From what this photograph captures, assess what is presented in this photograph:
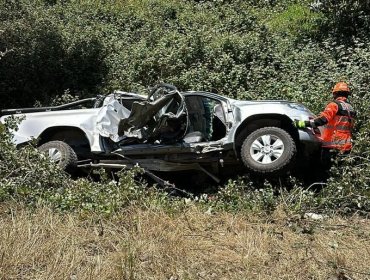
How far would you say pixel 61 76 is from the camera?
548 inches

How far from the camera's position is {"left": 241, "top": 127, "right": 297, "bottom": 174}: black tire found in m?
7.16

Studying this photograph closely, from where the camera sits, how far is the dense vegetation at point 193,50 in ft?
38.6

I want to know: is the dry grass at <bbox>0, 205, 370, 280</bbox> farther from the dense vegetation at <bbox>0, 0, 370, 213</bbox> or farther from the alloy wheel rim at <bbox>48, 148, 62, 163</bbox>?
the alloy wheel rim at <bbox>48, 148, 62, 163</bbox>

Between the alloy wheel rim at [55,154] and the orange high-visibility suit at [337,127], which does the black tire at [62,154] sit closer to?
the alloy wheel rim at [55,154]

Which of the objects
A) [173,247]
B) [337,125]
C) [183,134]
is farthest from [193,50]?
[173,247]

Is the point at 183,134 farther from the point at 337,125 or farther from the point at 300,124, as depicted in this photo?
the point at 337,125

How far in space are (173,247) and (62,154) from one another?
373 centimetres

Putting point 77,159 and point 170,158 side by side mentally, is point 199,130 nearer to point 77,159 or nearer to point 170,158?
point 170,158

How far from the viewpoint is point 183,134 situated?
775 centimetres

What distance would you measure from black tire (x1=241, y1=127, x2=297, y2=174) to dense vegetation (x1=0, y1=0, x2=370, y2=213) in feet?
2.17

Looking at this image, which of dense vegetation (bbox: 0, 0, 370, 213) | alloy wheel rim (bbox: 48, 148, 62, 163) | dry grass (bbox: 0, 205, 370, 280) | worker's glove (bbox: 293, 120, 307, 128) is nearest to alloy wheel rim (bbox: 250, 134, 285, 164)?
worker's glove (bbox: 293, 120, 307, 128)

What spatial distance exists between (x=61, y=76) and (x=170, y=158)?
23.3 feet

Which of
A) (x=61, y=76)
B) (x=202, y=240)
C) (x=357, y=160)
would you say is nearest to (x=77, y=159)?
(x=202, y=240)

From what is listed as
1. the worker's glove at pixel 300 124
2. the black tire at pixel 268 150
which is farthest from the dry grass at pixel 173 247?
the worker's glove at pixel 300 124
